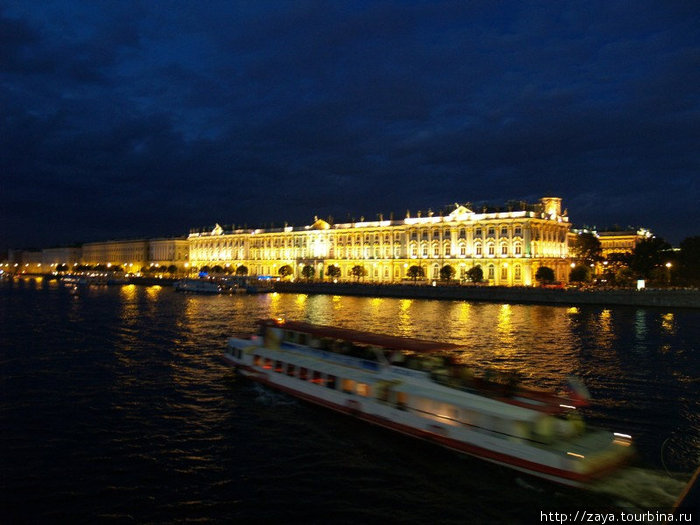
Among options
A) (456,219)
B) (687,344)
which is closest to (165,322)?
(687,344)

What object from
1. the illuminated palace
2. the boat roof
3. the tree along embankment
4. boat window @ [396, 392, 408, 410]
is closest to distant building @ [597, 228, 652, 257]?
the illuminated palace

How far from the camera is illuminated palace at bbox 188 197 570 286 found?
86.4 metres

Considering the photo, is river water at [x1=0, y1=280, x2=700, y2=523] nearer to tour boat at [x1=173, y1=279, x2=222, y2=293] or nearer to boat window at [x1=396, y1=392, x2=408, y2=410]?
boat window at [x1=396, y1=392, x2=408, y2=410]

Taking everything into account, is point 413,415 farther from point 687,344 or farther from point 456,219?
point 456,219

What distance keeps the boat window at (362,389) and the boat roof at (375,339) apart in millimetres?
1541

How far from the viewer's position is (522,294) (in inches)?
2685

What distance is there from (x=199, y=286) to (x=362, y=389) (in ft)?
248

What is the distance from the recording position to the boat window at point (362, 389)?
57.2 feet

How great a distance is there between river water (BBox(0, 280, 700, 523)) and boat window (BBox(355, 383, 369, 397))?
0.91 meters

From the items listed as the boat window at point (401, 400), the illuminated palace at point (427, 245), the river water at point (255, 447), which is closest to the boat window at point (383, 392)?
the boat window at point (401, 400)

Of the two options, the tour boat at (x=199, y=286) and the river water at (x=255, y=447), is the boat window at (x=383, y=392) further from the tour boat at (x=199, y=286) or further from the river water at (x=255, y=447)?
the tour boat at (x=199, y=286)

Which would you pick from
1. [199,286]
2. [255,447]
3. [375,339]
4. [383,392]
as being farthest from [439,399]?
[199,286]

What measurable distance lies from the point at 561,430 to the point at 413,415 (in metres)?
4.08

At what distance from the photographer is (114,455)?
14766 millimetres
